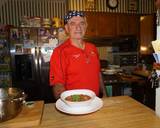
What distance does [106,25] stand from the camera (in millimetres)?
3967

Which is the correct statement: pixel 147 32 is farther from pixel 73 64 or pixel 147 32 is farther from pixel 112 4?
pixel 73 64

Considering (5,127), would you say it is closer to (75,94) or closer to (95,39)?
(75,94)

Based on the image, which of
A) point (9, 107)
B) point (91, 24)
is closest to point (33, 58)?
point (91, 24)

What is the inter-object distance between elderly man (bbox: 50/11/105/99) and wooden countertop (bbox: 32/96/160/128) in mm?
426

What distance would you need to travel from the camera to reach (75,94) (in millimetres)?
1340

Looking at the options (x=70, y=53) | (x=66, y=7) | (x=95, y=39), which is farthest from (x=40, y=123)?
(x=66, y=7)

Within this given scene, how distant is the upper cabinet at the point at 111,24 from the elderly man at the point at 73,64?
2.17m

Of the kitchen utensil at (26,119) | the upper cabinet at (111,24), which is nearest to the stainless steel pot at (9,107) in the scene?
the kitchen utensil at (26,119)

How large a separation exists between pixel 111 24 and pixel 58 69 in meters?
2.60

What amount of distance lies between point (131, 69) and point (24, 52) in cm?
213

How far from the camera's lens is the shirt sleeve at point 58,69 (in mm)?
1658

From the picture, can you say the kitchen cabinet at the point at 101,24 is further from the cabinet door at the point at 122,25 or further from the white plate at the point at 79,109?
the white plate at the point at 79,109

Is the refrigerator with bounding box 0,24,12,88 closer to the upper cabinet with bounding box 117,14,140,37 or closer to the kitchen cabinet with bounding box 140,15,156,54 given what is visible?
the upper cabinet with bounding box 117,14,140,37

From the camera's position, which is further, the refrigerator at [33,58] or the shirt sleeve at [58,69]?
the refrigerator at [33,58]
